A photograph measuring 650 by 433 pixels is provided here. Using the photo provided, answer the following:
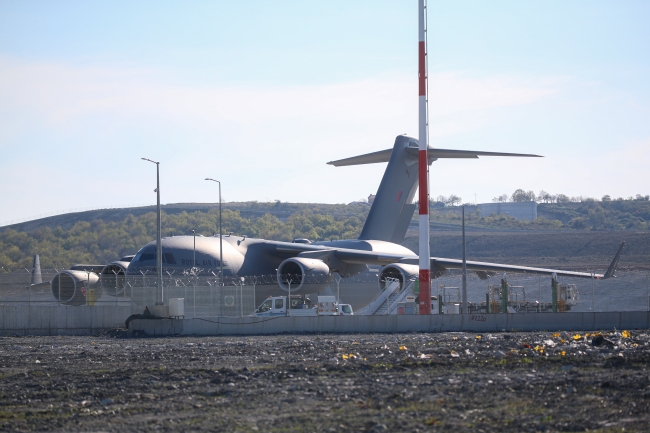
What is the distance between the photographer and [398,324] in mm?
23031

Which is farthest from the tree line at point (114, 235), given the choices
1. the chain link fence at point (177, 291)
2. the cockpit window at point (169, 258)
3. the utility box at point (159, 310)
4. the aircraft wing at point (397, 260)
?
the utility box at point (159, 310)

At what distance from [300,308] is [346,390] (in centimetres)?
1983

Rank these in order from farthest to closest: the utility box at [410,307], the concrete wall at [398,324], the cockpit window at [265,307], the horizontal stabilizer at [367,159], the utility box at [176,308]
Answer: the horizontal stabilizer at [367,159], the cockpit window at [265,307], the utility box at [410,307], the utility box at [176,308], the concrete wall at [398,324]

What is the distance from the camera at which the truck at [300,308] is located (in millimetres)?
28609

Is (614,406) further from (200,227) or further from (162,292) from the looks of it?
(200,227)

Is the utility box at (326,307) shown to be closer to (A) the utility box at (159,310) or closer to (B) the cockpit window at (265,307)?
(B) the cockpit window at (265,307)

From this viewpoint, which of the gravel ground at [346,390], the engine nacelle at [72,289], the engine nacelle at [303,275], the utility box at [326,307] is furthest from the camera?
the engine nacelle at [303,275]

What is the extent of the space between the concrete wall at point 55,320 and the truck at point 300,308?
210 inches

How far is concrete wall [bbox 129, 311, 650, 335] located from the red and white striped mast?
10.0 feet

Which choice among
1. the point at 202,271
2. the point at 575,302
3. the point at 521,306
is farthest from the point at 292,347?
the point at 575,302

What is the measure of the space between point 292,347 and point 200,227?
7414 centimetres

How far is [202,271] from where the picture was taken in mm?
31922

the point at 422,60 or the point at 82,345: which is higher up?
the point at 422,60

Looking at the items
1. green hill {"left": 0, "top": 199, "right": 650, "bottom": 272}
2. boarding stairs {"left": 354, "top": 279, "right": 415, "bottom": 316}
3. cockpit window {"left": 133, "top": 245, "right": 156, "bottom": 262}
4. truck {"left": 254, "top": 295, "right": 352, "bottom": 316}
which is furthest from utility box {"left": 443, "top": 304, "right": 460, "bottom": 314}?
green hill {"left": 0, "top": 199, "right": 650, "bottom": 272}
